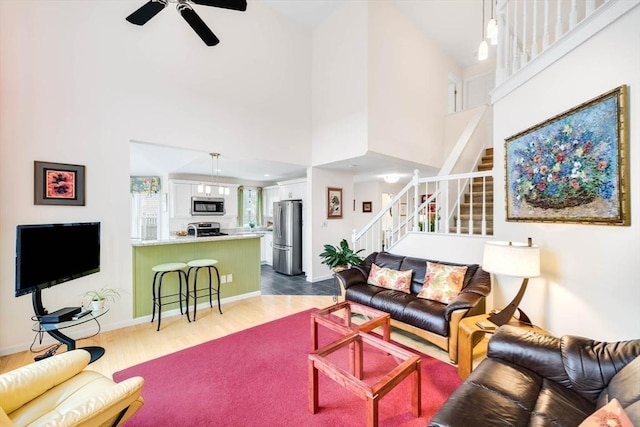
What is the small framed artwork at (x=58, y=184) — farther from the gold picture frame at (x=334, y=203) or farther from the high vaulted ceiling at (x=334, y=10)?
the gold picture frame at (x=334, y=203)

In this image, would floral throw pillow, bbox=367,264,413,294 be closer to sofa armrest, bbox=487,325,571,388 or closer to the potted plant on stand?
sofa armrest, bbox=487,325,571,388

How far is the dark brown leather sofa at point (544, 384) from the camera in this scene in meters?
1.21

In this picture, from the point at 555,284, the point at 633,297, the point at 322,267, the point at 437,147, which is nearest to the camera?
the point at 633,297

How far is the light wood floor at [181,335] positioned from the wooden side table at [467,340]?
1.07 feet

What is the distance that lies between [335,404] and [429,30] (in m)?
6.63

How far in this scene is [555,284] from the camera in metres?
2.13

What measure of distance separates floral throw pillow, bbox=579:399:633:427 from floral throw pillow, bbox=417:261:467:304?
1701 mm

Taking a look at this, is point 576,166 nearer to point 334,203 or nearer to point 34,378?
point 34,378

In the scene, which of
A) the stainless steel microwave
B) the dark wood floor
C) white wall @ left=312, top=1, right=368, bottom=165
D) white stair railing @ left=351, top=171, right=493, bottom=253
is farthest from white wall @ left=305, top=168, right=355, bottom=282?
the stainless steel microwave

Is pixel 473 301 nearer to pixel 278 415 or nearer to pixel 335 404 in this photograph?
pixel 335 404

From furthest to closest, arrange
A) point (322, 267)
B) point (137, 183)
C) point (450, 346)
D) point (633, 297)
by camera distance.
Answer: point (137, 183) < point (322, 267) < point (450, 346) < point (633, 297)

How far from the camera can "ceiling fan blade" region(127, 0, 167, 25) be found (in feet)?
7.60

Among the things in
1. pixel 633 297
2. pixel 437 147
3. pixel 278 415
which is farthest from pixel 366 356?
pixel 437 147

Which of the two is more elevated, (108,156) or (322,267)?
(108,156)
